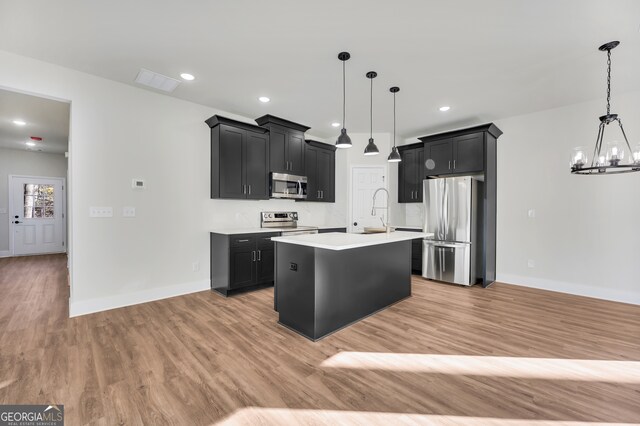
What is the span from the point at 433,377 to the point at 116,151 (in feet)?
14.3

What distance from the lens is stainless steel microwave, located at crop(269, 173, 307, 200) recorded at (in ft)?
16.3

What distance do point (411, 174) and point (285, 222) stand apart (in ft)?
9.16

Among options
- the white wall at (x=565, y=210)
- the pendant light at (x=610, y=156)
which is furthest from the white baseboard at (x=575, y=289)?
the pendant light at (x=610, y=156)

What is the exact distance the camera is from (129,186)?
374cm

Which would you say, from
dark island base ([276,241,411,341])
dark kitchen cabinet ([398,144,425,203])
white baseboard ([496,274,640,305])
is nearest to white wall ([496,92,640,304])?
white baseboard ([496,274,640,305])

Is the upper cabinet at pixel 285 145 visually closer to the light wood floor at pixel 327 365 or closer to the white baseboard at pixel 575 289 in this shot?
the light wood floor at pixel 327 365

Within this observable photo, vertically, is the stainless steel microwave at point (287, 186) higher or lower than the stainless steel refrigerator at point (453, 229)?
higher

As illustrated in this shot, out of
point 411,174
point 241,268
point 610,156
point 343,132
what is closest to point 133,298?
point 241,268

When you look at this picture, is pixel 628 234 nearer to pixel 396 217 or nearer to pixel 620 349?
pixel 620 349

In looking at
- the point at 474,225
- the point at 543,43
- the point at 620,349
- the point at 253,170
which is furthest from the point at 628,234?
the point at 253,170

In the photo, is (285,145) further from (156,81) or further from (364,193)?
(156,81)

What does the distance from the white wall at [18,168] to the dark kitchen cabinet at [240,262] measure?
6.88 metres

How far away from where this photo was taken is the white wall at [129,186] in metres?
3.33

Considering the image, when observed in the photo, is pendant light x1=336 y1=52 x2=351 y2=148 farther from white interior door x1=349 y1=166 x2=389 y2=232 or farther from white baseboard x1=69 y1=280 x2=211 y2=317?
white baseboard x1=69 y1=280 x2=211 y2=317
